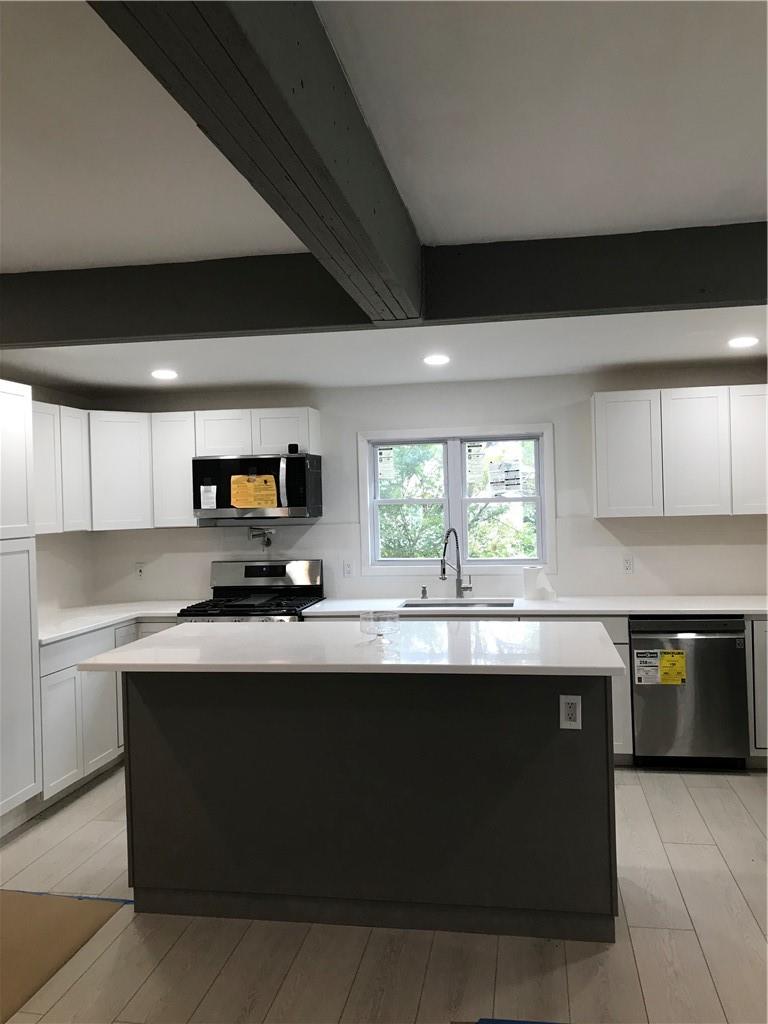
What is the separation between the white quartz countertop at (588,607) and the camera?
4551 millimetres

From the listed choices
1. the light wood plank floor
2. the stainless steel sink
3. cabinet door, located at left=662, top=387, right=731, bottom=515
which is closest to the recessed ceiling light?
cabinet door, located at left=662, top=387, right=731, bottom=515

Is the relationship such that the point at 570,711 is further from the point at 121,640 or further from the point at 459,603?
the point at 121,640

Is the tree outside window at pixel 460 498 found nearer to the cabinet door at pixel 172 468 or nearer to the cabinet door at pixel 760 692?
the cabinet door at pixel 172 468

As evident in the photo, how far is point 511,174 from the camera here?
7.39 ft

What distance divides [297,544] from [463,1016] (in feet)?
11.9

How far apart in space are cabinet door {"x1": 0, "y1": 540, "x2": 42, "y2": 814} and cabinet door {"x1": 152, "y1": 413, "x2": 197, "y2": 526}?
1417 millimetres

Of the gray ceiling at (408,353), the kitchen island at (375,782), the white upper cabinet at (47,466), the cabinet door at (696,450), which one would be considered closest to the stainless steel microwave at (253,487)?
the gray ceiling at (408,353)

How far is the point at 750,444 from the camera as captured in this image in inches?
188

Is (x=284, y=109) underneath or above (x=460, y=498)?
above

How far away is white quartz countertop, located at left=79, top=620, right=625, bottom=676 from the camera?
268 cm

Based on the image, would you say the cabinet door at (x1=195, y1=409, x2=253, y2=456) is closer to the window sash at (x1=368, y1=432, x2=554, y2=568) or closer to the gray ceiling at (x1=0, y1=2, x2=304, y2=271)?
the window sash at (x1=368, y1=432, x2=554, y2=568)

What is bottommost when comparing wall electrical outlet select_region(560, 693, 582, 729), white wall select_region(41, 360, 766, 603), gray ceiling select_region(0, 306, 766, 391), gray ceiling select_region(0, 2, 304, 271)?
wall electrical outlet select_region(560, 693, 582, 729)

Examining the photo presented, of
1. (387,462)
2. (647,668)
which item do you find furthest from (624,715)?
(387,462)

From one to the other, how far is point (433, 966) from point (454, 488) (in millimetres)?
3364
